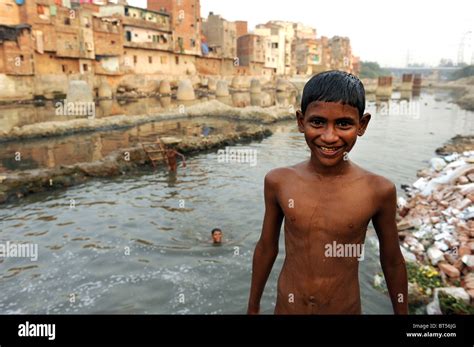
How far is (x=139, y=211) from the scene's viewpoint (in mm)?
11406

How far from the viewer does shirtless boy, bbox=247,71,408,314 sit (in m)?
2.24

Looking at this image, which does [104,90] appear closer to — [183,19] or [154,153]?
[183,19]

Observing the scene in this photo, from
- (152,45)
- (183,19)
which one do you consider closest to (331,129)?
(152,45)

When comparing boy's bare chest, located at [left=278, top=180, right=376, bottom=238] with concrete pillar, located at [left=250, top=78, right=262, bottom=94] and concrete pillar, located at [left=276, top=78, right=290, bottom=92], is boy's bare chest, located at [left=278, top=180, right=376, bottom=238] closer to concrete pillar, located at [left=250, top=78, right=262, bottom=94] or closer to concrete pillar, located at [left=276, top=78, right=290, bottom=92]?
concrete pillar, located at [left=250, top=78, right=262, bottom=94]

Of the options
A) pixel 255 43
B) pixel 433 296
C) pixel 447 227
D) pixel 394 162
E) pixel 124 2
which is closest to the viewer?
pixel 433 296

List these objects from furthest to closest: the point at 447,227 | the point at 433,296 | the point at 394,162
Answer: the point at 394,162 → the point at 447,227 → the point at 433,296

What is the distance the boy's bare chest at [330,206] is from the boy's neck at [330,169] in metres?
0.07

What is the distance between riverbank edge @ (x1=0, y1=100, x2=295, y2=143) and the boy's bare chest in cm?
2347

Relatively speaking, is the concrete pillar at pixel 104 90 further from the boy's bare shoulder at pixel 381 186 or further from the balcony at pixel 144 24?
the boy's bare shoulder at pixel 381 186

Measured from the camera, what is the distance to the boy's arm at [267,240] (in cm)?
257

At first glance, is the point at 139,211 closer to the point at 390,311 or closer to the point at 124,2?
the point at 390,311

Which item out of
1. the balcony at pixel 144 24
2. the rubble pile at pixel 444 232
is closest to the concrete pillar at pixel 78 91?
the balcony at pixel 144 24
